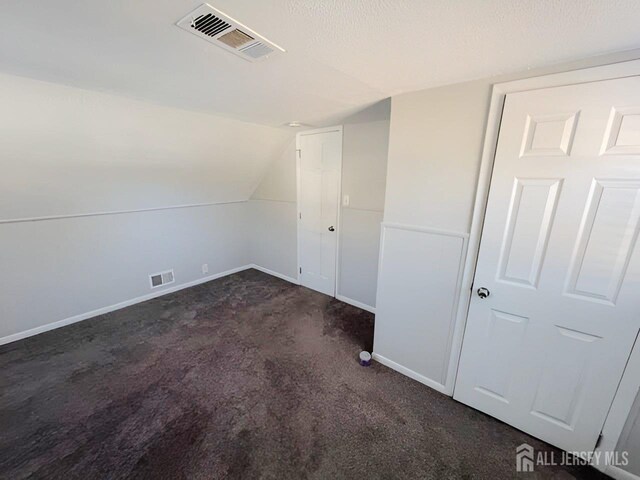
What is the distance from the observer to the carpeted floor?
1431mm

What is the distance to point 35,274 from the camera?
2473 millimetres

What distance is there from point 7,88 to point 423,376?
3.36 metres

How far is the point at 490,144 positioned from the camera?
1.48 metres

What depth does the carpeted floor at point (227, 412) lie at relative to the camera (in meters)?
1.43

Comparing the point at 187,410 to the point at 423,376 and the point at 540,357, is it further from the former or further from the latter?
the point at 540,357

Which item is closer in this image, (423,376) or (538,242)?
(538,242)

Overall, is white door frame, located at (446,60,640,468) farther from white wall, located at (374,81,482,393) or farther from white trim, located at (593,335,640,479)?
white trim, located at (593,335,640,479)

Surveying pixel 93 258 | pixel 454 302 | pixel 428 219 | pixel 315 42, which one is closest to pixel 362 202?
pixel 428 219

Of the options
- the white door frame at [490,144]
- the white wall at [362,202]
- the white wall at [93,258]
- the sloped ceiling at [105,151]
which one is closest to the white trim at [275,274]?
the white wall at [93,258]

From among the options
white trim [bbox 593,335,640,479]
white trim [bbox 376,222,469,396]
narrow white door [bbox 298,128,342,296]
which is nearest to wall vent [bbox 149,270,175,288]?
narrow white door [bbox 298,128,342,296]

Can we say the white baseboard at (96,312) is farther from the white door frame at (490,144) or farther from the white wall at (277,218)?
the white door frame at (490,144)

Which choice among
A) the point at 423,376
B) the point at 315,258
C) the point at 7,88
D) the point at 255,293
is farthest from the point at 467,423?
the point at 7,88

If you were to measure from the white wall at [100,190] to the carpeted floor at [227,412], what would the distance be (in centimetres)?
55

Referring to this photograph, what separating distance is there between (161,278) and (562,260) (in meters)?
4.02
